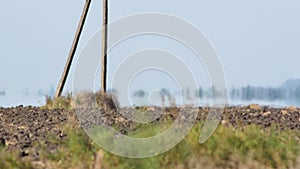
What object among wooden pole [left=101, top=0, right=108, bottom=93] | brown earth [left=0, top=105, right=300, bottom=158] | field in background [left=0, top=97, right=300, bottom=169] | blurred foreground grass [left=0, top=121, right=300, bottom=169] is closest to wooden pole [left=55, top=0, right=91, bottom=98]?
wooden pole [left=101, top=0, right=108, bottom=93]

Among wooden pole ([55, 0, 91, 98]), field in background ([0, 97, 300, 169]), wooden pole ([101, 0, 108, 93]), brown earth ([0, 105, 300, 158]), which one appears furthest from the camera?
wooden pole ([55, 0, 91, 98])

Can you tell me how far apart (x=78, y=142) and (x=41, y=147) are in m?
1.21

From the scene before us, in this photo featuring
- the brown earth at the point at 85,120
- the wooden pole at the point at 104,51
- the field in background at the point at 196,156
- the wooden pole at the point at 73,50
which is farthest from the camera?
the wooden pole at the point at 73,50

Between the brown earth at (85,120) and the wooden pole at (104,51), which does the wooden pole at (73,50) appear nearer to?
the wooden pole at (104,51)

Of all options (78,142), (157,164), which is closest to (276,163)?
(157,164)

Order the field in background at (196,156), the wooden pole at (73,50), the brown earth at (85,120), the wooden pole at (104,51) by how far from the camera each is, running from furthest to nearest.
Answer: the wooden pole at (73,50) < the wooden pole at (104,51) < the brown earth at (85,120) < the field in background at (196,156)

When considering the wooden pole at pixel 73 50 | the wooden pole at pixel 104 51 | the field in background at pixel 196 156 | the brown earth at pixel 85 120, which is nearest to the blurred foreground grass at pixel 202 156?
the field in background at pixel 196 156

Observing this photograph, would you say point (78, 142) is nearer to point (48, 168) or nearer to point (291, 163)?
point (48, 168)

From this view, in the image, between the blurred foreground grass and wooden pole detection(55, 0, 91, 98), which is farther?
wooden pole detection(55, 0, 91, 98)

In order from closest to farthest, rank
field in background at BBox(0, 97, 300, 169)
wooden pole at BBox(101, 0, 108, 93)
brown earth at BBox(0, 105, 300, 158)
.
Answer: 1. field in background at BBox(0, 97, 300, 169)
2. brown earth at BBox(0, 105, 300, 158)
3. wooden pole at BBox(101, 0, 108, 93)

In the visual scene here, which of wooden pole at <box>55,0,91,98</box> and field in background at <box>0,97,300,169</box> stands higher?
wooden pole at <box>55,0,91,98</box>

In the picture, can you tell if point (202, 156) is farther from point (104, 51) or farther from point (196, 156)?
point (104, 51)

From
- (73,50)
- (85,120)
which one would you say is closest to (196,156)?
(85,120)

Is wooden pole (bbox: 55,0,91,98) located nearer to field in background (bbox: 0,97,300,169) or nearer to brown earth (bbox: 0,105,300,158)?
brown earth (bbox: 0,105,300,158)
